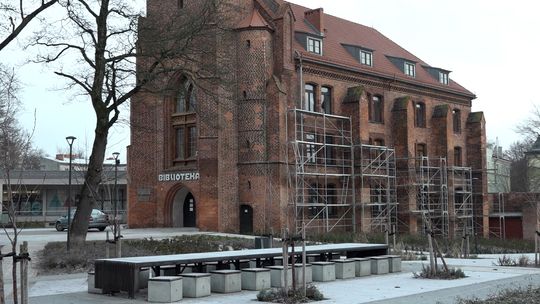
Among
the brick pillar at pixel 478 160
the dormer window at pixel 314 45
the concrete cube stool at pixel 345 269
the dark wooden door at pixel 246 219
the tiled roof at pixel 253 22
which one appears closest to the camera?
the concrete cube stool at pixel 345 269

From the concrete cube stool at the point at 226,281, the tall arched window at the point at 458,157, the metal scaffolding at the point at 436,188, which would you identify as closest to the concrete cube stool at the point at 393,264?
the concrete cube stool at the point at 226,281

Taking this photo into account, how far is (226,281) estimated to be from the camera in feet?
46.6

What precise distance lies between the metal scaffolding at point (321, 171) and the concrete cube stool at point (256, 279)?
20.8 metres

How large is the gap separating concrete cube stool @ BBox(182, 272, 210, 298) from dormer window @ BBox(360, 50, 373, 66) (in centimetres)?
3359

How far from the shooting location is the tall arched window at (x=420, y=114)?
161ft

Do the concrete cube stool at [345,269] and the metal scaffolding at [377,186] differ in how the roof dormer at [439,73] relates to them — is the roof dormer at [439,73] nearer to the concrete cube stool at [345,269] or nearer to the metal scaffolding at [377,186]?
the metal scaffolding at [377,186]

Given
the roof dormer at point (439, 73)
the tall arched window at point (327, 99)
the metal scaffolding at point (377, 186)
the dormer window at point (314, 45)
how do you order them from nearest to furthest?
1. the dormer window at point (314, 45)
2. the metal scaffolding at point (377, 186)
3. the tall arched window at point (327, 99)
4. the roof dormer at point (439, 73)

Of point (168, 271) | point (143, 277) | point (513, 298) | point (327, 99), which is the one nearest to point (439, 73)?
point (327, 99)

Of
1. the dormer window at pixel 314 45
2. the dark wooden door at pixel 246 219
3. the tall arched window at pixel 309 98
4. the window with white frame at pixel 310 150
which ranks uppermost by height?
the dormer window at pixel 314 45

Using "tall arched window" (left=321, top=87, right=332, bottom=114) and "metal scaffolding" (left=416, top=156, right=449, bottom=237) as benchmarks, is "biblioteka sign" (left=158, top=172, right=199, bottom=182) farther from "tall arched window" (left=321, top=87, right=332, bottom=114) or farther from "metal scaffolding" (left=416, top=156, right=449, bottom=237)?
"metal scaffolding" (left=416, top=156, right=449, bottom=237)

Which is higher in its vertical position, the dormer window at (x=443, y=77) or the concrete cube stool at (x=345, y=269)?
the dormer window at (x=443, y=77)

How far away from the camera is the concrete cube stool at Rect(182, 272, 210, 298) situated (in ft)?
44.2

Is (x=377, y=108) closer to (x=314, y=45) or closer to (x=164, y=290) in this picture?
(x=314, y=45)

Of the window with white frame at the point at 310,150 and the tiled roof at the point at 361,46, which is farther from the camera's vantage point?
the tiled roof at the point at 361,46
